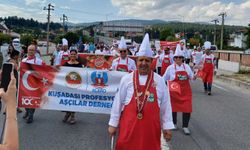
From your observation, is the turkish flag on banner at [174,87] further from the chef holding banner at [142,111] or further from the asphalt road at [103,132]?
the chef holding banner at [142,111]

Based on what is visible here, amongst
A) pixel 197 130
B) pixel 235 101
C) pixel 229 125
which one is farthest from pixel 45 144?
pixel 235 101

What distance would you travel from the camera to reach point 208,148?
684 cm

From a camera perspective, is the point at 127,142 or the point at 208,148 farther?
the point at 208,148

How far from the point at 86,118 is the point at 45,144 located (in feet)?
8.54

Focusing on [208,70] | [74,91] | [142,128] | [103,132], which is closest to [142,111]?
[142,128]

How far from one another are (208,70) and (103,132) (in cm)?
832

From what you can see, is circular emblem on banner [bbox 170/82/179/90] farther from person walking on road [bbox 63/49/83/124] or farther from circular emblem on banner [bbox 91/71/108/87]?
person walking on road [bbox 63/49/83/124]

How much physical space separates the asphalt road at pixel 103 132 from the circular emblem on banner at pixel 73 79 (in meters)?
0.89

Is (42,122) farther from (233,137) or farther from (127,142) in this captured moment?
(127,142)

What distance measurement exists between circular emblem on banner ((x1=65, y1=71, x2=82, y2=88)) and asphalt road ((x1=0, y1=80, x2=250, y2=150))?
894 mm

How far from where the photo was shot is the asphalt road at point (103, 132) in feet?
22.6

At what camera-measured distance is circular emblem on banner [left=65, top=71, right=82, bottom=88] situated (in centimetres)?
855

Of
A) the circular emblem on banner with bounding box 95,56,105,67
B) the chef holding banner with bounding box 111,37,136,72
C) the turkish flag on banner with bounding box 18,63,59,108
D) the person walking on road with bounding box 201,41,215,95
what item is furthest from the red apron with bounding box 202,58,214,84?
the turkish flag on banner with bounding box 18,63,59,108

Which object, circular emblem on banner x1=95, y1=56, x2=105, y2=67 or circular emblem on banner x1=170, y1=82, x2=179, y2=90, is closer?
circular emblem on banner x1=170, y1=82, x2=179, y2=90
